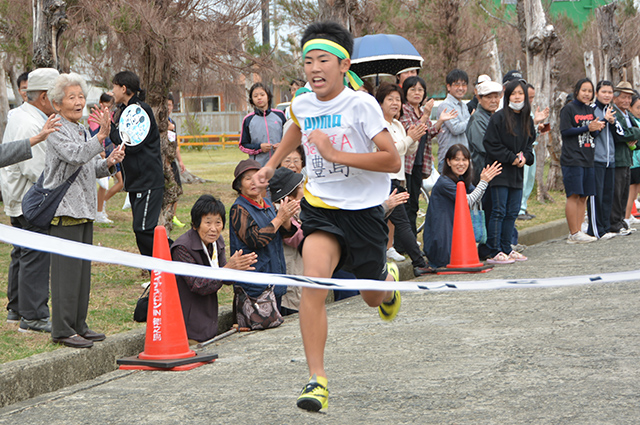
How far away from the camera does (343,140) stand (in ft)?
13.7

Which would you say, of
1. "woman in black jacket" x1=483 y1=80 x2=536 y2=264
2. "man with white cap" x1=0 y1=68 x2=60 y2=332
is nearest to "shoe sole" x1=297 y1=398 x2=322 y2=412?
"man with white cap" x1=0 y1=68 x2=60 y2=332

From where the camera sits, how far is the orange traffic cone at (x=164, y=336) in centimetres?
522

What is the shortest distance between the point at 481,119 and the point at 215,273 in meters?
6.72

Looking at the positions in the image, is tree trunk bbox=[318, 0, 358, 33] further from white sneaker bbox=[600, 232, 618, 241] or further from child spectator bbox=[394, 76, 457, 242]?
white sneaker bbox=[600, 232, 618, 241]

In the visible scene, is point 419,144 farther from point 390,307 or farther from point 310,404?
point 310,404

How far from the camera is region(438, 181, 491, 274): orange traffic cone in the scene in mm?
8625

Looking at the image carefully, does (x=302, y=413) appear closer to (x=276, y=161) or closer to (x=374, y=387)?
(x=374, y=387)

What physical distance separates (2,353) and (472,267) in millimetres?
5074

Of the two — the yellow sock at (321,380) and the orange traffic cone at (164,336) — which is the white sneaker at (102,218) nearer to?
the orange traffic cone at (164,336)

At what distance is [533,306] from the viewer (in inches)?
263

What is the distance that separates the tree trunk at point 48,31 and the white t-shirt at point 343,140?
457 centimetres

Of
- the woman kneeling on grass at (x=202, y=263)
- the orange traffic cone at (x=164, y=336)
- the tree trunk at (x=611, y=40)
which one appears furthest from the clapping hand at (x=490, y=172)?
the tree trunk at (x=611, y=40)

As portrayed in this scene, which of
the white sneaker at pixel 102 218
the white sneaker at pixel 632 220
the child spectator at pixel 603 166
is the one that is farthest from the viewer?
the white sneaker at pixel 632 220

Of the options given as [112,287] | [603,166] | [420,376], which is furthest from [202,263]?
[603,166]
